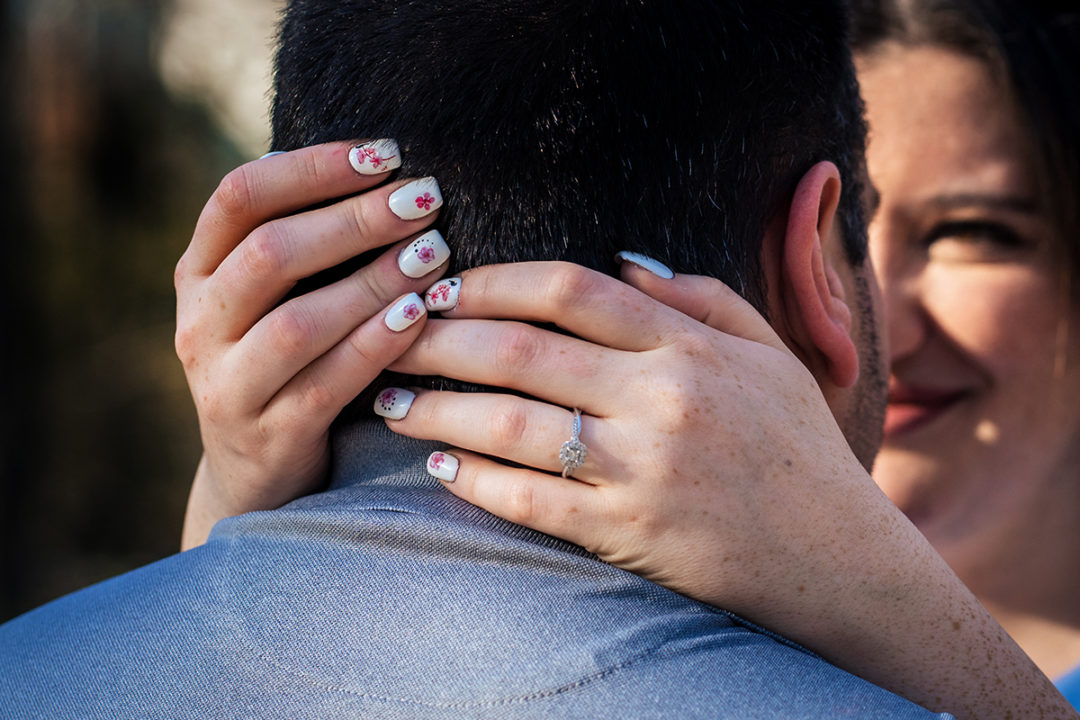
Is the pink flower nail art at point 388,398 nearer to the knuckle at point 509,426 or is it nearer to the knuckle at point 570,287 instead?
the knuckle at point 509,426

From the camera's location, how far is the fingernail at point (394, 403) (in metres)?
1.22

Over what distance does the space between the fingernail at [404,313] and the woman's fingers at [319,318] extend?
0.04m

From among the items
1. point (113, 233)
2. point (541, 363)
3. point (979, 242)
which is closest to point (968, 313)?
point (979, 242)

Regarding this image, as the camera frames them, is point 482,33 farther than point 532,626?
Yes

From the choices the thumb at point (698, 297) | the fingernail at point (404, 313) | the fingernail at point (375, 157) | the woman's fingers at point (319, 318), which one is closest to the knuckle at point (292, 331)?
the woman's fingers at point (319, 318)

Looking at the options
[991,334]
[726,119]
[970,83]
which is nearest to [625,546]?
[726,119]

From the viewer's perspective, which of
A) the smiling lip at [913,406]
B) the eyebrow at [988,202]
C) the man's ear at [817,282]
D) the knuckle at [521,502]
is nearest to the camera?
the knuckle at [521,502]

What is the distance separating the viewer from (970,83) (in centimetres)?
278

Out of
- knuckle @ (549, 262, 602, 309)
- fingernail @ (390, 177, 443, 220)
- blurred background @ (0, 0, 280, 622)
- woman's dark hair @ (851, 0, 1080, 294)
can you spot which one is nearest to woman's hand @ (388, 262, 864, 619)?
knuckle @ (549, 262, 602, 309)

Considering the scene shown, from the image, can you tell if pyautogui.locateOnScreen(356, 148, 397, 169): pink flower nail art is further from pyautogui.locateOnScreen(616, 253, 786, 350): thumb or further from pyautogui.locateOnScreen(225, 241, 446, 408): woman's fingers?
pyautogui.locateOnScreen(616, 253, 786, 350): thumb

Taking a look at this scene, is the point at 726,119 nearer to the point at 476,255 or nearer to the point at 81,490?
the point at 476,255

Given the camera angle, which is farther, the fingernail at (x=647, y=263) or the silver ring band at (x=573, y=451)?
the fingernail at (x=647, y=263)

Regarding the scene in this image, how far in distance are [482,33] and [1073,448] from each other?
248 centimetres

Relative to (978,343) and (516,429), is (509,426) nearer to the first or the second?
(516,429)
